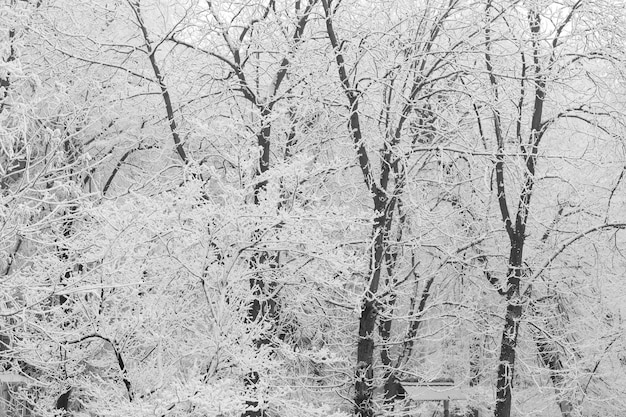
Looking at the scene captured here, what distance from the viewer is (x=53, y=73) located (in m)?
11.1

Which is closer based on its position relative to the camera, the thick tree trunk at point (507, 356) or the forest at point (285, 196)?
the forest at point (285, 196)

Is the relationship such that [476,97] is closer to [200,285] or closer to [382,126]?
[382,126]

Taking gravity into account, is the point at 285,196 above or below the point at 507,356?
above

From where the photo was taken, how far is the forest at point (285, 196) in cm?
796

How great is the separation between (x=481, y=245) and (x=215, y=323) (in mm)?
6866

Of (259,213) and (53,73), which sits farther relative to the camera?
(53,73)

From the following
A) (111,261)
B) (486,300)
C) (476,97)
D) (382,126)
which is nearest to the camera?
(111,261)

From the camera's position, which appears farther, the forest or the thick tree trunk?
the thick tree trunk

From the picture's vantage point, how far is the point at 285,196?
9703 millimetres

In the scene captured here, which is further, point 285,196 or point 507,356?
point 507,356

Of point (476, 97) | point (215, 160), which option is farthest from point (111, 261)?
point (215, 160)

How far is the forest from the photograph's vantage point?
26.1 feet

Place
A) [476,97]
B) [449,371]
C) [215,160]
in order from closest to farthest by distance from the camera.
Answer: [476,97], [215,160], [449,371]

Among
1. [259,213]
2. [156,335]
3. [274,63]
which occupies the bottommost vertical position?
[156,335]
